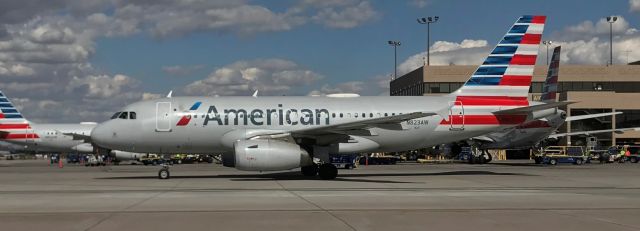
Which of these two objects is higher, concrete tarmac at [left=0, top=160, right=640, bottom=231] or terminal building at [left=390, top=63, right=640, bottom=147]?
terminal building at [left=390, top=63, right=640, bottom=147]

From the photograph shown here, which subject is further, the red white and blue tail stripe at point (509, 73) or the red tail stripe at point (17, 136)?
the red tail stripe at point (17, 136)

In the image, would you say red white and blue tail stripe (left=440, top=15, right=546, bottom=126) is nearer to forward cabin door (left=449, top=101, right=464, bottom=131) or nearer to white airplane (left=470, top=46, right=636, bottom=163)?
forward cabin door (left=449, top=101, right=464, bottom=131)

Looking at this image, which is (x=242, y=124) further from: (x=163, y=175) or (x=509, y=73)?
(x=509, y=73)

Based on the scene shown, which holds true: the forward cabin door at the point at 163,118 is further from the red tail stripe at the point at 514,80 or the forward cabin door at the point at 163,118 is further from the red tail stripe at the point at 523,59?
the red tail stripe at the point at 523,59

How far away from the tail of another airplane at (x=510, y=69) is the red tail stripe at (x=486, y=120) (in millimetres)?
745

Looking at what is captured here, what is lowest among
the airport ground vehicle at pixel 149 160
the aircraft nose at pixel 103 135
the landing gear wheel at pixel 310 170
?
the airport ground vehicle at pixel 149 160

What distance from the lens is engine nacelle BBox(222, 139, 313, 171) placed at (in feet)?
82.3

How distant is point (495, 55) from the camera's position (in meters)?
30.8

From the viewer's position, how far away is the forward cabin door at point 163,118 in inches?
1114

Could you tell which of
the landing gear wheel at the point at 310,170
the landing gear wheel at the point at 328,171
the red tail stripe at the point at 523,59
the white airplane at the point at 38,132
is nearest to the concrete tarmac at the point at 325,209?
the landing gear wheel at the point at 328,171

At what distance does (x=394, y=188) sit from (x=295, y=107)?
27.7 feet

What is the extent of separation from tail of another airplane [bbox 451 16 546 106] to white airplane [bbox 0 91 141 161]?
118 feet

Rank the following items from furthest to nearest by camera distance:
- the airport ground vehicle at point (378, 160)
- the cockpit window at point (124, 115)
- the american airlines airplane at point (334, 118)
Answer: the airport ground vehicle at point (378, 160), the cockpit window at point (124, 115), the american airlines airplane at point (334, 118)

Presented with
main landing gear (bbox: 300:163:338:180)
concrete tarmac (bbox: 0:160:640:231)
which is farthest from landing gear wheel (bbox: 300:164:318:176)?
concrete tarmac (bbox: 0:160:640:231)
